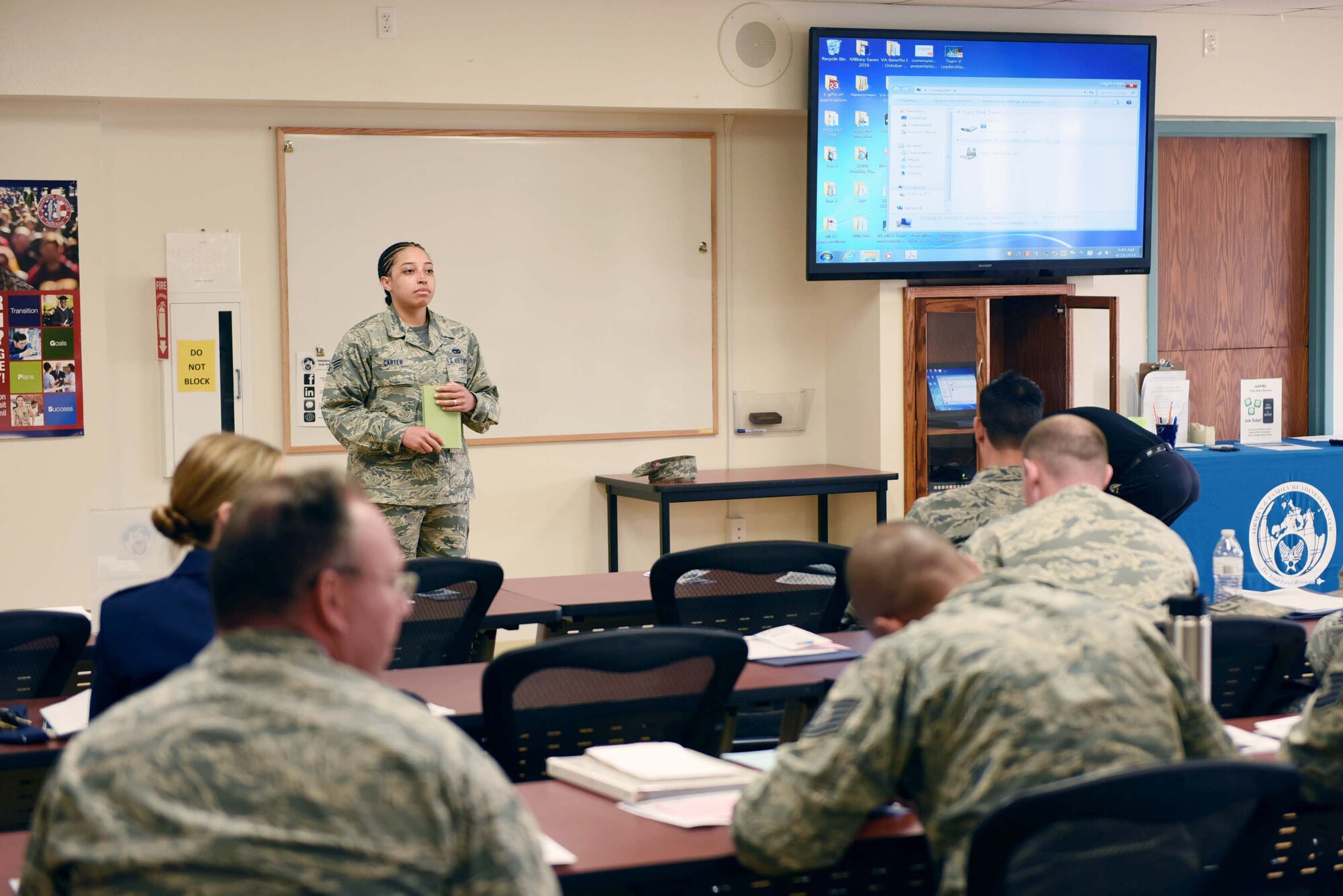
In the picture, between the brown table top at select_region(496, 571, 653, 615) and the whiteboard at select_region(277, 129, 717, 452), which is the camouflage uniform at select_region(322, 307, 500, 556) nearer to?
the brown table top at select_region(496, 571, 653, 615)

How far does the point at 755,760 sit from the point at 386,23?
14.5ft

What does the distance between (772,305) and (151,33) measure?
9.94 ft

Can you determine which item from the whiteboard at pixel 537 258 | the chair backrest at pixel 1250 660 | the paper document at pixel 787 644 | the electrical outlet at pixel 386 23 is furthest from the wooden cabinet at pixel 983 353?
the chair backrest at pixel 1250 660

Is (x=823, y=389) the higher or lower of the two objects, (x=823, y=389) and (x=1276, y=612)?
the higher

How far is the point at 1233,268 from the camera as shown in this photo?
7496mm

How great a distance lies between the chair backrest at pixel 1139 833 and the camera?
1646 mm

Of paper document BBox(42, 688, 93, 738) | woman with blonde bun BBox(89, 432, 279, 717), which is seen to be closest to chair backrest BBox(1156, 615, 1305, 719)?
woman with blonde bun BBox(89, 432, 279, 717)

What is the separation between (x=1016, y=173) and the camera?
258 inches

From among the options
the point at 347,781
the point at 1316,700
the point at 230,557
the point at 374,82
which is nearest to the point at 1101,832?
the point at 1316,700

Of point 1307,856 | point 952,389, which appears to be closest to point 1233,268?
point 952,389

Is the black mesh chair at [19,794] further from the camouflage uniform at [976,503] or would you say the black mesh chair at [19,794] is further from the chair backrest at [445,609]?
the camouflage uniform at [976,503]

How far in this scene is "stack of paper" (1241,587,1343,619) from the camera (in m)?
3.53

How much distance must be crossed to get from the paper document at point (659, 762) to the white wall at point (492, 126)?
148 inches

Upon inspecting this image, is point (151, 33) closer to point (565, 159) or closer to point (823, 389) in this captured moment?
point (565, 159)
